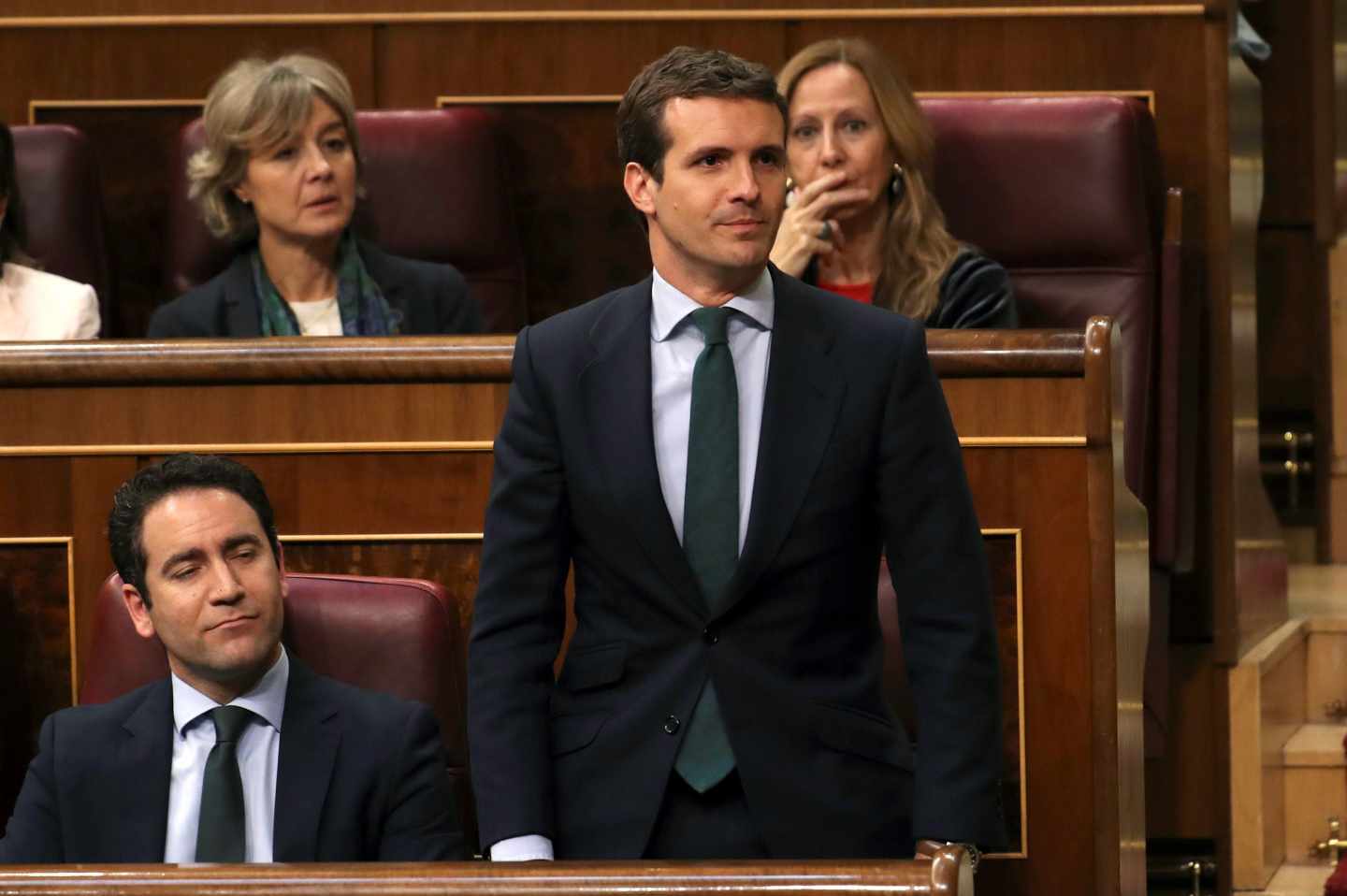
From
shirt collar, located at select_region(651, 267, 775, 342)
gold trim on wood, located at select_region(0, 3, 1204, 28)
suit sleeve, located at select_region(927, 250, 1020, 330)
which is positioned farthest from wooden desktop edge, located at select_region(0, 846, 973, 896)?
gold trim on wood, located at select_region(0, 3, 1204, 28)

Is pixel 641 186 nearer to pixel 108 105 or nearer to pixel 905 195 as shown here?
pixel 905 195

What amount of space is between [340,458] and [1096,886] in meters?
0.53

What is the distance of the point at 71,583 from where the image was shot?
1.41m

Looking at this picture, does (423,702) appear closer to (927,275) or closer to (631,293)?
(631,293)

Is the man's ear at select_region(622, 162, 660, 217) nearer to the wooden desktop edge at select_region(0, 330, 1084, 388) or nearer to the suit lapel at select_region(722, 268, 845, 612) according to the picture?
the suit lapel at select_region(722, 268, 845, 612)

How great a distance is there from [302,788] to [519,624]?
0.18 meters

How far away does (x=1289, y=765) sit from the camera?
1974 millimetres

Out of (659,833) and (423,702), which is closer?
(659,833)

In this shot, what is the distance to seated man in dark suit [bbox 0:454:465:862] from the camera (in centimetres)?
118

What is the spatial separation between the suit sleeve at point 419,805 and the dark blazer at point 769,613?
0.33 ft

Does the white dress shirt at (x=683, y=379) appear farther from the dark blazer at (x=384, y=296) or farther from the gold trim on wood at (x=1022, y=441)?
the dark blazer at (x=384, y=296)

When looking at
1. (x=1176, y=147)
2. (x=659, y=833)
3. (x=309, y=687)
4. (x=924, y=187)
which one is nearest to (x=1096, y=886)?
(x=659, y=833)

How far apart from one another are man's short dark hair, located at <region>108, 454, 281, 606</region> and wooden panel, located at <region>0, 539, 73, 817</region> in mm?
174

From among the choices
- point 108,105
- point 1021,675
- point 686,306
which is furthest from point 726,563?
point 108,105
